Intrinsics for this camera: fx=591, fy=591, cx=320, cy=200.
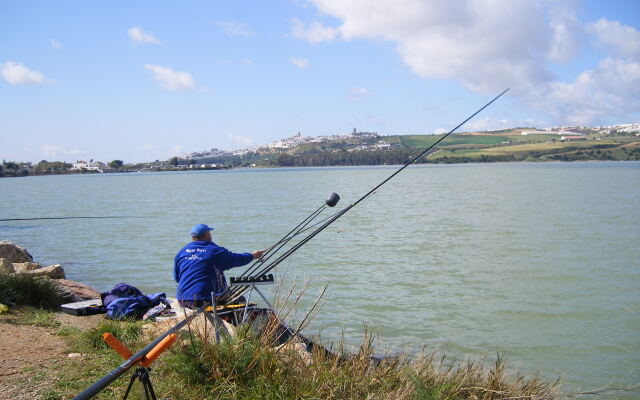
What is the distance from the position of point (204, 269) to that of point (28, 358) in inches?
73.9

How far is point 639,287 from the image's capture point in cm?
1268

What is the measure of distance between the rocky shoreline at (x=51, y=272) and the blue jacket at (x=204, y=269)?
3.20 m

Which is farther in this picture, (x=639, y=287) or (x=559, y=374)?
(x=639, y=287)

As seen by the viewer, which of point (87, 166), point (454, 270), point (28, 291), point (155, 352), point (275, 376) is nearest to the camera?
point (155, 352)

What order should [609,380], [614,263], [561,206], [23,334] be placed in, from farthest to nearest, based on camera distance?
[561,206], [614,263], [609,380], [23,334]

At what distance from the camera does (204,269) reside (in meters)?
6.45

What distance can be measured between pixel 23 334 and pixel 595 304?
981 cm

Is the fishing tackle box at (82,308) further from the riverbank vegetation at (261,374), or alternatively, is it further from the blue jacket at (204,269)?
the blue jacket at (204,269)

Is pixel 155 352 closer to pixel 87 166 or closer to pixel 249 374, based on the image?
pixel 249 374

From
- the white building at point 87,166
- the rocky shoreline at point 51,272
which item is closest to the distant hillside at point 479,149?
the white building at point 87,166

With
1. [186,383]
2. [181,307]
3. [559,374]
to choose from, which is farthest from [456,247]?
[186,383]

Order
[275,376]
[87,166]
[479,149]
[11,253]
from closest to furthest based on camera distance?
[275,376]
[11,253]
[479,149]
[87,166]

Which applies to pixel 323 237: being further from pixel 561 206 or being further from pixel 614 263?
pixel 561 206

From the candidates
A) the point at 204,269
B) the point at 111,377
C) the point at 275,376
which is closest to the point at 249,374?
the point at 275,376
